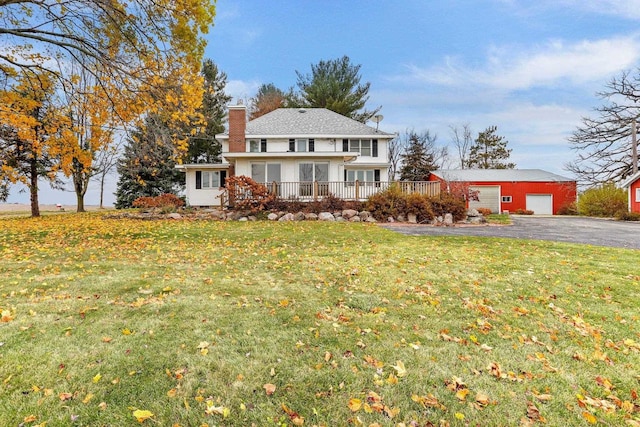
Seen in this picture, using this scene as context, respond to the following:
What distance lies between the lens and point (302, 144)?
76.3 ft

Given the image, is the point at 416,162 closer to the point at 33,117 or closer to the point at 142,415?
the point at 33,117

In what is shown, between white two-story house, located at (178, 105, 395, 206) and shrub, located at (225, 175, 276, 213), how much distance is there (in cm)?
324

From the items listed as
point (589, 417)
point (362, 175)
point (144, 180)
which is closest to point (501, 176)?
point (362, 175)

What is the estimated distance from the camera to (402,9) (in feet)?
42.4

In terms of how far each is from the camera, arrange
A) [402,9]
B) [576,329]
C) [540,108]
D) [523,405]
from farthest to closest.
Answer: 1. [540,108]
2. [402,9]
3. [576,329]
4. [523,405]

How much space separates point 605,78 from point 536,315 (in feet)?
102

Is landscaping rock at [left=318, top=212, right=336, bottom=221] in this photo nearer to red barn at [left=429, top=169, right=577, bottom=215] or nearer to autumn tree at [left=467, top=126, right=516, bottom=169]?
red barn at [left=429, top=169, right=577, bottom=215]

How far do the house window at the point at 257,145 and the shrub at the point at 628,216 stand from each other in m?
22.6

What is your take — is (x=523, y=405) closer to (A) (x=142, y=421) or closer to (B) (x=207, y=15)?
(A) (x=142, y=421)

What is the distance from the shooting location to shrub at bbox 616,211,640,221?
19223 millimetres

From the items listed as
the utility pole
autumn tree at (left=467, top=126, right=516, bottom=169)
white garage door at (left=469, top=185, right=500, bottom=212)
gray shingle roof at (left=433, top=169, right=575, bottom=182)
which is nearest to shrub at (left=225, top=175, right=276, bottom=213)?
gray shingle roof at (left=433, top=169, right=575, bottom=182)

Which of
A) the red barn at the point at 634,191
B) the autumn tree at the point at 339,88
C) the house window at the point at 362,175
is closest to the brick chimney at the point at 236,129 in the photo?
the house window at the point at 362,175

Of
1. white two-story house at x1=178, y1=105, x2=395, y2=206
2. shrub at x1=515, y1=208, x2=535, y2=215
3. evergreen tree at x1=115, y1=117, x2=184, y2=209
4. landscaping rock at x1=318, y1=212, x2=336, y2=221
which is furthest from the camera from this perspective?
shrub at x1=515, y1=208, x2=535, y2=215

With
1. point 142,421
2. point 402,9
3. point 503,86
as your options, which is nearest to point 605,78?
point 503,86
